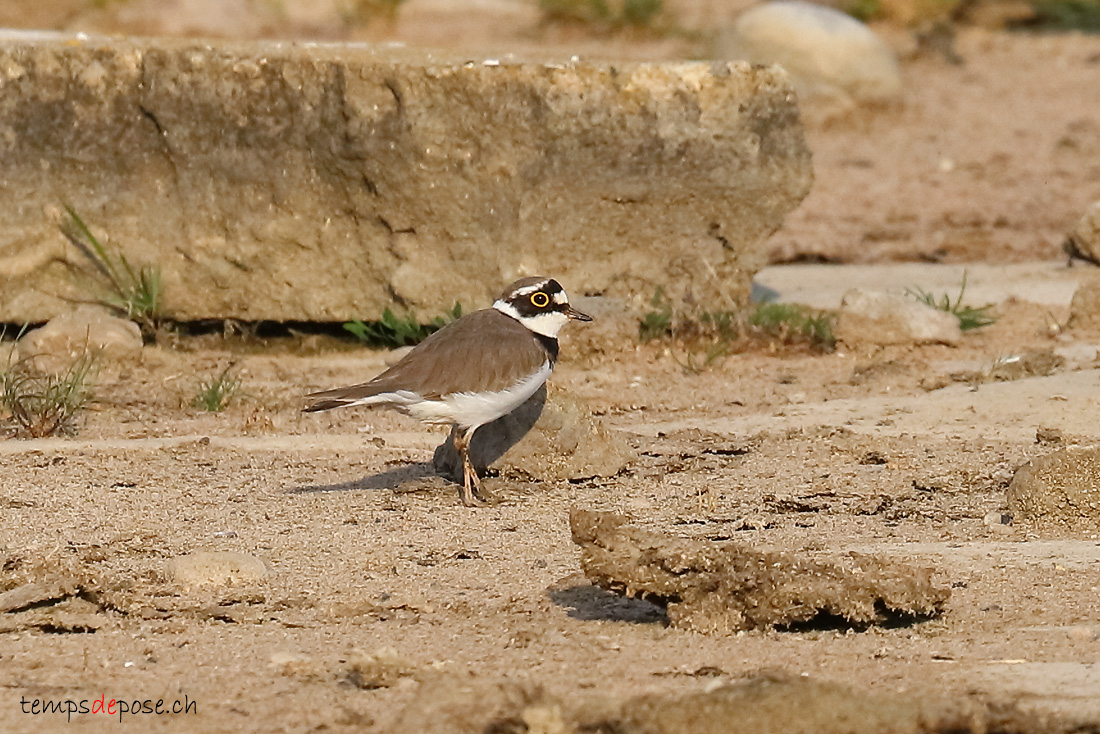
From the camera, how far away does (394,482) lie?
5879 millimetres

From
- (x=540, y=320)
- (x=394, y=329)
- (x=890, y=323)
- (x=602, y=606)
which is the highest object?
(x=540, y=320)

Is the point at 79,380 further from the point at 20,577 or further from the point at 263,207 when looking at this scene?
the point at 20,577

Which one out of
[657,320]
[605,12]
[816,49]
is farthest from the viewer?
[605,12]

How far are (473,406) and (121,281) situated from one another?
2677 mm

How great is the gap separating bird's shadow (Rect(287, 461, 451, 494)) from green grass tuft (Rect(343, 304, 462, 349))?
5.15 feet

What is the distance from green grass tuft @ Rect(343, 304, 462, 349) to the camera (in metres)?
7.66

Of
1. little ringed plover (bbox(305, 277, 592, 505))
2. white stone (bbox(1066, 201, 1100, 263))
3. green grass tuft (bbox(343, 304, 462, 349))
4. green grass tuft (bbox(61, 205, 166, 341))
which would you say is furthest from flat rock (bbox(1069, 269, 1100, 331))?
green grass tuft (bbox(61, 205, 166, 341))

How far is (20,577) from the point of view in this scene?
4434mm

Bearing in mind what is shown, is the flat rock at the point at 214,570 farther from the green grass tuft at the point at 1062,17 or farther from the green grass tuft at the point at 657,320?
the green grass tuft at the point at 1062,17

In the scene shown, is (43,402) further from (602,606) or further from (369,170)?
(602,606)

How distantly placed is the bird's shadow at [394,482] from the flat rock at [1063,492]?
6.03 ft

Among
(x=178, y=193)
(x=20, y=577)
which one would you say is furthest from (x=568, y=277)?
(x=20, y=577)

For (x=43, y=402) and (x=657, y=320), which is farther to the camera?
(x=657, y=320)


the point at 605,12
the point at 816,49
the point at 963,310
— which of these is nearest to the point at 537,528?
the point at 963,310
